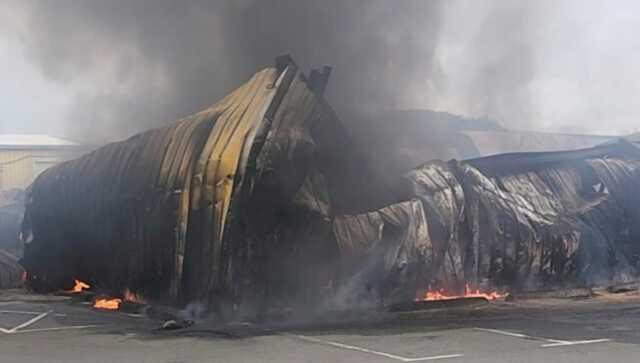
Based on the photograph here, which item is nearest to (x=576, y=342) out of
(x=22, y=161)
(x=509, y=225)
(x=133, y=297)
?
(x=509, y=225)

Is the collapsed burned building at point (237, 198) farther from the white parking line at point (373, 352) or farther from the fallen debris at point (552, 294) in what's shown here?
the fallen debris at point (552, 294)

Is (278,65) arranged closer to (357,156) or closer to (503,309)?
(357,156)

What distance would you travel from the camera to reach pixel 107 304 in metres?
12.4

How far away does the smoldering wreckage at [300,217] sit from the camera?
10375mm

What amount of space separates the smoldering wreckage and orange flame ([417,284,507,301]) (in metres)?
0.08

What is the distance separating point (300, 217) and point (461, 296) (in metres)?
3.27

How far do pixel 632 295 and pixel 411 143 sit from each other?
224 inches

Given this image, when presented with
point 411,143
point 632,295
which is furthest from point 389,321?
point 411,143

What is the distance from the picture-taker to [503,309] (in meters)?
11.3

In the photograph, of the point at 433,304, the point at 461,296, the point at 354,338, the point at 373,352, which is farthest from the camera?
Result: the point at 461,296

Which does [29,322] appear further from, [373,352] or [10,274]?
[10,274]

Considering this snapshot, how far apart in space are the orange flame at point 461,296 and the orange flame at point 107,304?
15.1 ft

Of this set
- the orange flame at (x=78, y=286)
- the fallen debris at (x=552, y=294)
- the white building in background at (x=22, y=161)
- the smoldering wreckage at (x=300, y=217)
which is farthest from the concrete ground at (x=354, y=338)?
the white building in background at (x=22, y=161)

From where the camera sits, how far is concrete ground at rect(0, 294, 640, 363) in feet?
24.0
